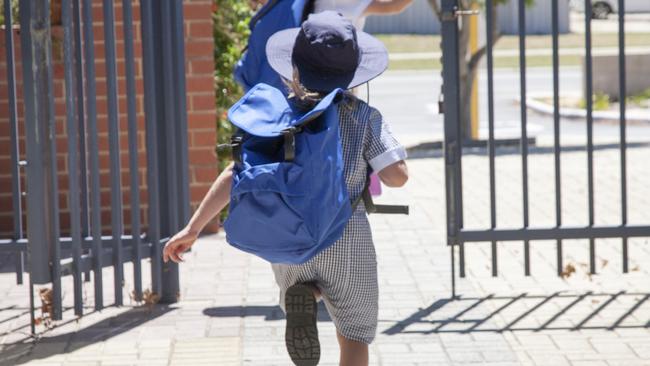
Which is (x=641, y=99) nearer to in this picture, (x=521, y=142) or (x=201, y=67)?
(x=201, y=67)

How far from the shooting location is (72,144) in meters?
5.81

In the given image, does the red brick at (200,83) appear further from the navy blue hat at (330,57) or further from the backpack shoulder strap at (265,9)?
the navy blue hat at (330,57)

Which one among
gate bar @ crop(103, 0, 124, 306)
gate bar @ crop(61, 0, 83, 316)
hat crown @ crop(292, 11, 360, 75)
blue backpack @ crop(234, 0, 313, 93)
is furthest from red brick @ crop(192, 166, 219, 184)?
hat crown @ crop(292, 11, 360, 75)

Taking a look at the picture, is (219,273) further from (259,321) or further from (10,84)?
(10,84)

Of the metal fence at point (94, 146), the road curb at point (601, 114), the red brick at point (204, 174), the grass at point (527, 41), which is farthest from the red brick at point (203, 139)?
the grass at point (527, 41)

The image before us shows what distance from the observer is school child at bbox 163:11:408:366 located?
12.8 ft

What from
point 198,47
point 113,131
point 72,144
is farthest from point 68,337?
point 198,47

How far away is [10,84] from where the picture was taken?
244 inches

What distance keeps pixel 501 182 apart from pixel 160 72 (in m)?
4.93

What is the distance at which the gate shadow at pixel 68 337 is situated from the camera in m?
5.55

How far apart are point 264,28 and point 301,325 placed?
6.50 ft

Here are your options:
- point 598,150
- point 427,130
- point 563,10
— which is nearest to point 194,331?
point 598,150

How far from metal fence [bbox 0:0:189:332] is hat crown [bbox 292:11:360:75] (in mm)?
2021

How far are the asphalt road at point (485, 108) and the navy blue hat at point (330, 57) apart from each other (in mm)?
10161
